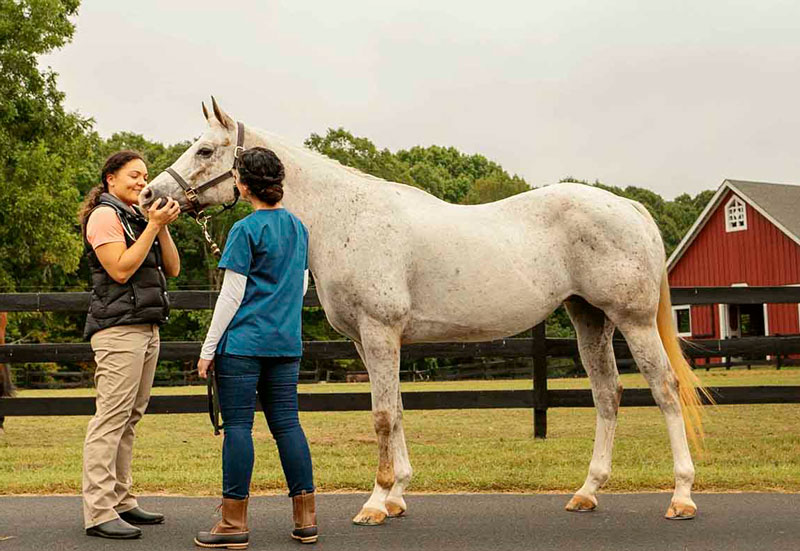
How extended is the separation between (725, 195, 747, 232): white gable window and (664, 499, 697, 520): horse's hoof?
2975 cm

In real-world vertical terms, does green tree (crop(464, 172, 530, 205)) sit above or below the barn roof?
above

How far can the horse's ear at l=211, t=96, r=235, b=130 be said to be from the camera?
510 centimetres

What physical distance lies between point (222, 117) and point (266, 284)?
1.46 m

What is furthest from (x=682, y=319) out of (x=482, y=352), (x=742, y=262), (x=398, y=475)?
(x=398, y=475)

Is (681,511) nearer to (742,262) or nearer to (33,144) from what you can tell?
(33,144)

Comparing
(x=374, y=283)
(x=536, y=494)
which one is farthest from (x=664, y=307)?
(x=374, y=283)

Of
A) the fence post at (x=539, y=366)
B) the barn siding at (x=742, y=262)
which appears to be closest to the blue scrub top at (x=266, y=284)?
the fence post at (x=539, y=366)

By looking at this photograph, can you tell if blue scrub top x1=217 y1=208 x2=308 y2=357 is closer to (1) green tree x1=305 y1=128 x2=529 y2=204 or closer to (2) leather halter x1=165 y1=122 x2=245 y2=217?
(2) leather halter x1=165 y1=122 x2=245 y2=217

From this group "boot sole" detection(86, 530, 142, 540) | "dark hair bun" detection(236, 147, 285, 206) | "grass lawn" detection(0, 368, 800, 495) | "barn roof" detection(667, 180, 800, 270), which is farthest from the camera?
"barn roof" detection(667, 180, 800, 270)

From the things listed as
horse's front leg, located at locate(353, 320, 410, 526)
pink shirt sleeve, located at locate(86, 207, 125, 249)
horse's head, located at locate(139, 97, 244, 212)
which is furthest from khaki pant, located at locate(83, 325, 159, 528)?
horse's front leg, located at locate(353, 320, 410, 526)

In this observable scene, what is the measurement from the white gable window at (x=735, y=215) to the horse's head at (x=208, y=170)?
30.4 m

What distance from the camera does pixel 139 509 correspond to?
4.91 meters

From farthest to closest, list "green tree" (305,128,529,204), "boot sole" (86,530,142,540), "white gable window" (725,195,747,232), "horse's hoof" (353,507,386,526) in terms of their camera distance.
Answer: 1. "green tree" (305,128,529,204)
2. "white gable window" (725,195,747,232)
3. "horse's hoof" (353,507,386,526)
4. "boot sole" (86,530,142,540)

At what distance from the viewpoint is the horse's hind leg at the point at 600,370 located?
533 cm
